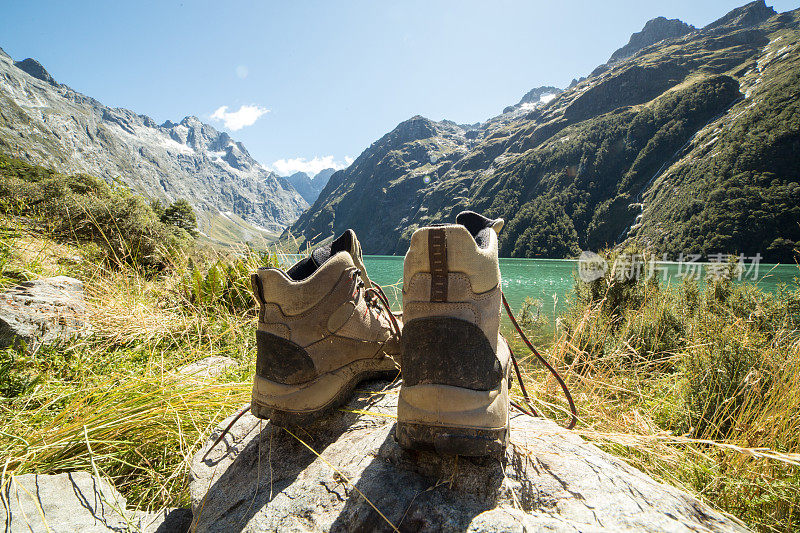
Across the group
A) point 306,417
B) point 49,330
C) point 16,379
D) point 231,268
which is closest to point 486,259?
point 306,417

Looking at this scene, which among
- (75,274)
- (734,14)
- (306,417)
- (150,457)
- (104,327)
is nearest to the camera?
(306,417)

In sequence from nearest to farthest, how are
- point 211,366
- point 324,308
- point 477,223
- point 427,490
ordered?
point 427,490, point 324,308, point 477,223, point 211,366

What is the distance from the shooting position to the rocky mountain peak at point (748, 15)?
557ft

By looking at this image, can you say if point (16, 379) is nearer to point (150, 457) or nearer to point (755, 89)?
point (150, 457)

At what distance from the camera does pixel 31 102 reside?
196 metres

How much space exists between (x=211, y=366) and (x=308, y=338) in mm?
1525

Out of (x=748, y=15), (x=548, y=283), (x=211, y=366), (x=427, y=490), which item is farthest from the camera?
(x=748, y=15)

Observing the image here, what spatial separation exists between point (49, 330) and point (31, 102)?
303441 millimetres

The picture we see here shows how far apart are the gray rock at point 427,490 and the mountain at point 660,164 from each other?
253 ft

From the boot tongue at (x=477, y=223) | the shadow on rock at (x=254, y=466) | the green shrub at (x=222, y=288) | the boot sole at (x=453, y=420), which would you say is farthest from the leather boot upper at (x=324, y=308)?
the green shrub at (x=222, y=288)

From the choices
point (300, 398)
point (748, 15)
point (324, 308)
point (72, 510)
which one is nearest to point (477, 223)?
point (324, 308)

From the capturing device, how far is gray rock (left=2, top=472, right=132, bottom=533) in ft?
3.81

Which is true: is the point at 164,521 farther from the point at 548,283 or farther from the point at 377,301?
the point at 548,283

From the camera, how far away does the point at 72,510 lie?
1.25 metres
